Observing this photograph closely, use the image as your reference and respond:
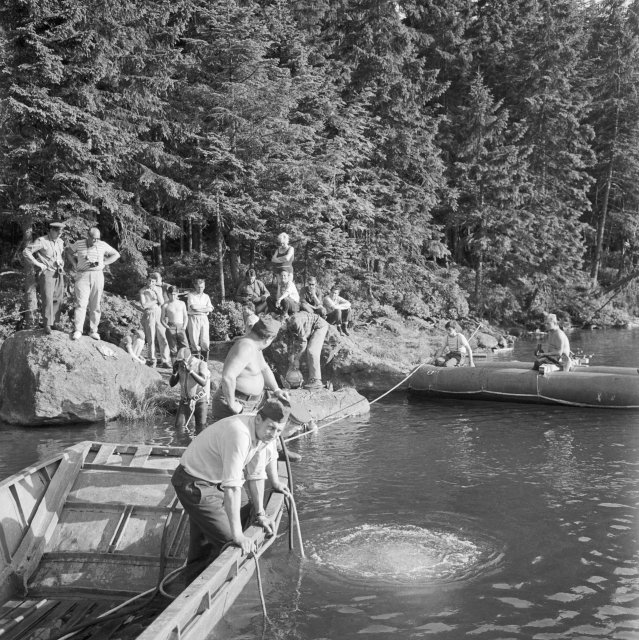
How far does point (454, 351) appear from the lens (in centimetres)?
1745

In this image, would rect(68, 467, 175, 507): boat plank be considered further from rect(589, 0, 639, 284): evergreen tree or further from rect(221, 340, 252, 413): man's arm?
rect(589, 0, 639, 284): evergreen tree

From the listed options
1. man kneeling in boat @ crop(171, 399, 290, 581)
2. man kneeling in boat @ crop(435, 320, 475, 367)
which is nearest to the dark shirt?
man kneeling in boat @ crop(435, 320, 475, 367)

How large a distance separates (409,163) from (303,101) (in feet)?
22.3

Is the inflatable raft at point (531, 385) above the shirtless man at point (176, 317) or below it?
below

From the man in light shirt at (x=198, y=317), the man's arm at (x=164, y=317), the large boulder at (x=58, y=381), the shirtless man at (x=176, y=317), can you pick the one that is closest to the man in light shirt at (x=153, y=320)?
Answer: the man's arm at (x=164, y=317)

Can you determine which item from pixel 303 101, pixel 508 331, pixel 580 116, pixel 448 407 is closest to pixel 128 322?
pixel 448 407

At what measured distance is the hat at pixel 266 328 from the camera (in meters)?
6.98

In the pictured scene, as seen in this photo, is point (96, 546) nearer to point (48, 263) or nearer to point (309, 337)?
point (48, 263)

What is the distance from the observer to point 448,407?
Answer: 1537 cm

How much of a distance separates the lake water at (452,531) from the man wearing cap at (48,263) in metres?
2.40

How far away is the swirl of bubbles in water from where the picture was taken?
6555 mm

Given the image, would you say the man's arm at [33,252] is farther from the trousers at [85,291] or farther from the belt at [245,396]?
the belt at [245,396]

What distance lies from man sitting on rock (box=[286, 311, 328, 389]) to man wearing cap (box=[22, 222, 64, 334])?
474cm

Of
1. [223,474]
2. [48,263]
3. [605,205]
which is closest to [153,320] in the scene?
[48,263]
